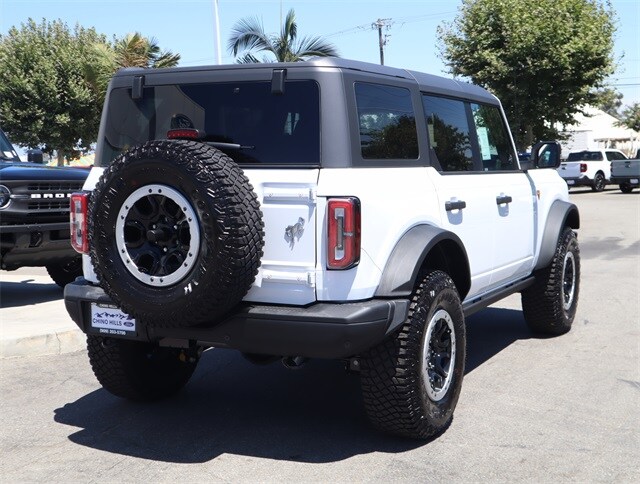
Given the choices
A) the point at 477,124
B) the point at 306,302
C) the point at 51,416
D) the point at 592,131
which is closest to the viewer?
the point at 306,302

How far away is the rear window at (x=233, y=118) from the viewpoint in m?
4.45

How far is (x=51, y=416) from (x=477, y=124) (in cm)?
352

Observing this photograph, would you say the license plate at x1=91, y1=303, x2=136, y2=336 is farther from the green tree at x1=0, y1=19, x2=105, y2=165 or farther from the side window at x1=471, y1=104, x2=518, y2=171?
the green tree at x1=0, y1=19, x2=105, y2=165

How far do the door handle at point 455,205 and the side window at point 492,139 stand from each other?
0.82m

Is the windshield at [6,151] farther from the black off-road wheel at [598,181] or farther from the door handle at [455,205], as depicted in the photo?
the black off-road wheel at [598,181]

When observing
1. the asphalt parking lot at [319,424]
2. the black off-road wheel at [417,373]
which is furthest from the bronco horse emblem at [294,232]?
the asphalt parking lot at [319,424]

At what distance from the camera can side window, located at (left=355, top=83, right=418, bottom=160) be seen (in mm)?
4594

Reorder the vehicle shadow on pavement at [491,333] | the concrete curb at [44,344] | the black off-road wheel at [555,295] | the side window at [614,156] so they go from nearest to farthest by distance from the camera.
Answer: the vehicle shadow on pavement at [491,333] → the concrete curb at [44,344] → the black off-road wheel at [555,295] → the side window at [614,156]

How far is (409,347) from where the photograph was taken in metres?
4.46

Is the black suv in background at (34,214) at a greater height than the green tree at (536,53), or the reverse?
the green tree at (536,53)

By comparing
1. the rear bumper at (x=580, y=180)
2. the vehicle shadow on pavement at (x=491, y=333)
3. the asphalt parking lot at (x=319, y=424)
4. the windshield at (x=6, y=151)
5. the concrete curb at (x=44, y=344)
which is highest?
the windshield at (x=6, y=151)

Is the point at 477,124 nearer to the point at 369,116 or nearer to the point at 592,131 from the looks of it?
the point at 369,116

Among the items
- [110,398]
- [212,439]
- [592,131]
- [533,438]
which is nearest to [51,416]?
[110,398]

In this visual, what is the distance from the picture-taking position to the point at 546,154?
7074mm
